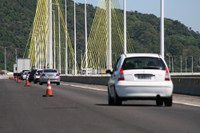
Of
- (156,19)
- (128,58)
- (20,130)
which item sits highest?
(156,19)

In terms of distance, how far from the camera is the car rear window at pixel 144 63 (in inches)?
907

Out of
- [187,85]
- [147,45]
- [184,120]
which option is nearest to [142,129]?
[184,120]

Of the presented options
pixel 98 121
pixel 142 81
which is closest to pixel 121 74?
pixel 142 81

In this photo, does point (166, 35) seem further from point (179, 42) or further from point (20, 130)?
point (20, 130)

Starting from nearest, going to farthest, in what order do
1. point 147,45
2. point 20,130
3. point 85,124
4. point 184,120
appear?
point 20,130 < point 85,124 < point 184,120 < point 147,45

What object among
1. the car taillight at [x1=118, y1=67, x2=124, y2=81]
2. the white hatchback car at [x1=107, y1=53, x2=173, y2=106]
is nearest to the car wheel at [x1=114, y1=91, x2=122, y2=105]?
the white hatchback car at [x1=107, y1=53, x2=173, y2=106]

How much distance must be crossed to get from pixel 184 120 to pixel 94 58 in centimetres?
9072

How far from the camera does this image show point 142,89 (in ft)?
75.0

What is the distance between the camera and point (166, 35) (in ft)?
623

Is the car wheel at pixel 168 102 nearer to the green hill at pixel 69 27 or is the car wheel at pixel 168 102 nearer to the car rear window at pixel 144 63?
the car rear window at pixel 144 63

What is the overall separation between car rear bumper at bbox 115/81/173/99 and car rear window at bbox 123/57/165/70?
1.70 feet

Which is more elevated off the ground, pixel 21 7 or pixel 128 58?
pixel 21 7

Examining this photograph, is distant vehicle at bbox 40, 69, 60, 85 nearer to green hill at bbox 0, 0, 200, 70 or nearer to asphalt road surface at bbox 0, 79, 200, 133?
asphalt road surface at bbox 0, 79, 200, 133

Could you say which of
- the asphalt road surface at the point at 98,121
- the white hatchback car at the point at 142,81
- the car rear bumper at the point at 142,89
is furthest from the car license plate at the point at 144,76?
the asphalt road surface at the point at 98,121
